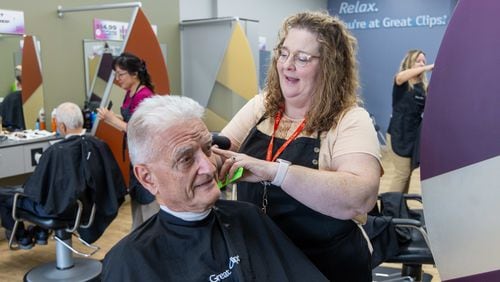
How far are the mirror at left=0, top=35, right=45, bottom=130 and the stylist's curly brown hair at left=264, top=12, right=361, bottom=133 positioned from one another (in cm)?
303

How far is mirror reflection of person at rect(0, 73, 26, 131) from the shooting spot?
367 cm

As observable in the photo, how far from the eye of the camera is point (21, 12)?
3.65 metres

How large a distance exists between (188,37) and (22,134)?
86.2 inches

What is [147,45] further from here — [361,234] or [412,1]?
[412,1]

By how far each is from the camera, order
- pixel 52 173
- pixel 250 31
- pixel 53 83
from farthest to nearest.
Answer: pixel 250 31, pixel 53 83, pixel 52 173

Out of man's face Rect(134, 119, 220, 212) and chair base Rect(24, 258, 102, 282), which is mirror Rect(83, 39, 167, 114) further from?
man's face Rect(134, 119, 220, 212)

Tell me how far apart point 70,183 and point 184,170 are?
5.66 feet

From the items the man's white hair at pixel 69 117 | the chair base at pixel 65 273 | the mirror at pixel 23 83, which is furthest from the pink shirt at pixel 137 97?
the mirror at pixel 23 83

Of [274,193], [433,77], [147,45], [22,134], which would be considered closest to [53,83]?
[22,134]

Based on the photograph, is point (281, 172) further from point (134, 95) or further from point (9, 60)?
point (9, 60)

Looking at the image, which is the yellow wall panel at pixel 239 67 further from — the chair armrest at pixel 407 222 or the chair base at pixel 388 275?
the chair armrest at pixel 407 222

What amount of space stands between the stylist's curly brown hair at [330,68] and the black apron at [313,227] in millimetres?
69

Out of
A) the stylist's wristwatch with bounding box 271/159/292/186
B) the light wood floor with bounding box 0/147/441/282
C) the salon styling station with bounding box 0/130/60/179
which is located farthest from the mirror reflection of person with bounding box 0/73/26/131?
the stylist's wristwatch with bounding box 271/159/292/186

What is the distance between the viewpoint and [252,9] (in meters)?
6.24
